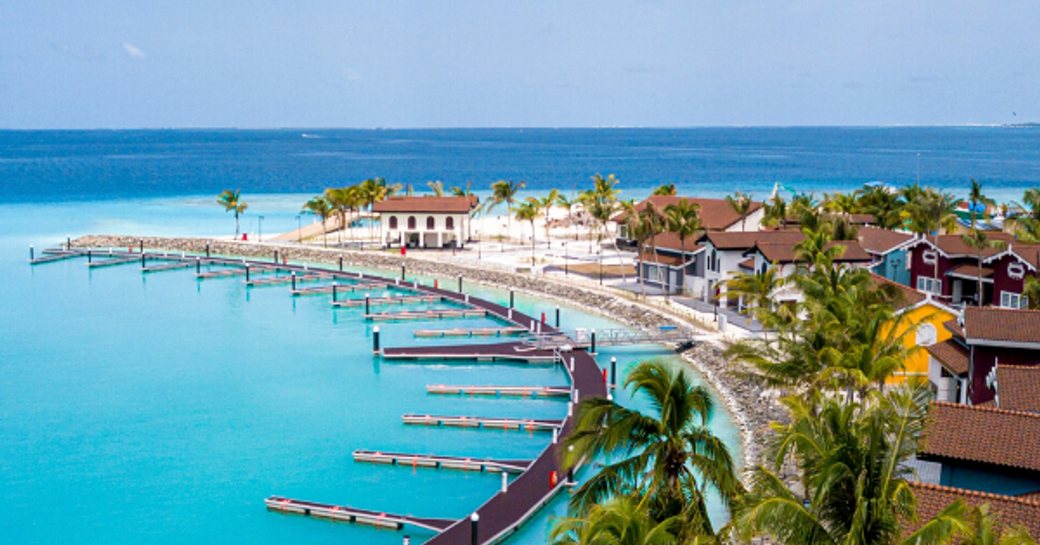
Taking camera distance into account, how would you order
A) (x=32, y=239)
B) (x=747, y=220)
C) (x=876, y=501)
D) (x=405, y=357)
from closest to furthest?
(x=876, y=501), (x=405, y=357), (x=747, y=220), (x=32, y=239)

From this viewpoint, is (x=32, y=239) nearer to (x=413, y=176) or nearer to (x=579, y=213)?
(x=579, y=213)

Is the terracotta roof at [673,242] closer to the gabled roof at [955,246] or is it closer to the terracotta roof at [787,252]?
the terracotta roof at [787,252]

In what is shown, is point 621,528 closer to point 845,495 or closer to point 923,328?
point 845,495

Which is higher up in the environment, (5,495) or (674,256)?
(674,256)

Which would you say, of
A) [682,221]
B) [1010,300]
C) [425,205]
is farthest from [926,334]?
[425,205]

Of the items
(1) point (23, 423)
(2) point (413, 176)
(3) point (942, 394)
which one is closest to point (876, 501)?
(3) point (942, 394)

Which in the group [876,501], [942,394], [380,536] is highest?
[876,501]

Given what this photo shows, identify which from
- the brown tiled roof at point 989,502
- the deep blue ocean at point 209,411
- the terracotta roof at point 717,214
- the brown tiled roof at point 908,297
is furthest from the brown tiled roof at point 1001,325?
the terracotta roof at point 717,214

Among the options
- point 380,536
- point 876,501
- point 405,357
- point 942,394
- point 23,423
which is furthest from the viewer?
point 405,357
